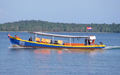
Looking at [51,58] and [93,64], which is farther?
[51,58]

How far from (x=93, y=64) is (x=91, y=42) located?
50.1 feet

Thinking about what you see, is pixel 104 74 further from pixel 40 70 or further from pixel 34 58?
pixel 34 58

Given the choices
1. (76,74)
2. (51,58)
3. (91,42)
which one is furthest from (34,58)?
(91,42)

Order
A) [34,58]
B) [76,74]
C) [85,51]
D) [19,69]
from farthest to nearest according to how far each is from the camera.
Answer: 1. [85,51]
2. [34,58]
3. [19,69]
4. [76,74]

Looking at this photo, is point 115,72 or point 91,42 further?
point 91,42

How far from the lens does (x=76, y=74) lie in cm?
2858

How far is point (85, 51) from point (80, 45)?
1.96m

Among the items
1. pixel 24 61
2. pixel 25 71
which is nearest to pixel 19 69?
Answer: pixel 25 71

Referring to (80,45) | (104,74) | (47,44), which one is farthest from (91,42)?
(104,74)

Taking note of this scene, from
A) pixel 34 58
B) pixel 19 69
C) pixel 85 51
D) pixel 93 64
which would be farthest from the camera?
pixel 85 51

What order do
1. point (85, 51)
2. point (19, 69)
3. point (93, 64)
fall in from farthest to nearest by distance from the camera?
point (85, 51) < point (93, 64) < point (19, 69)

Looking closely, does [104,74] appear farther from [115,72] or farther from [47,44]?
[47,44]

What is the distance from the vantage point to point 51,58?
38.7 metres

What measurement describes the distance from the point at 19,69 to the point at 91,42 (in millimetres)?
21835
